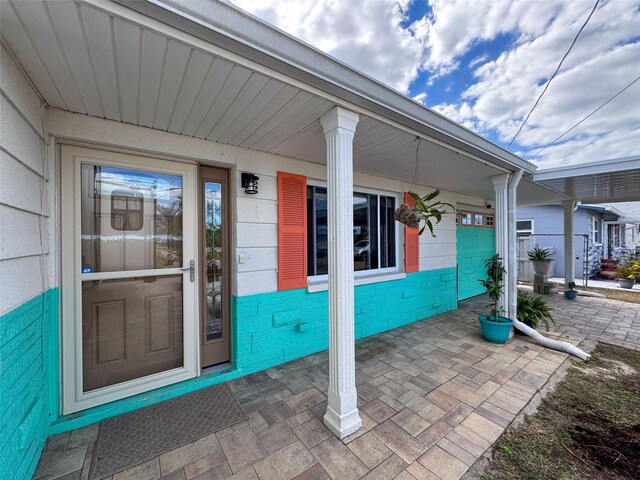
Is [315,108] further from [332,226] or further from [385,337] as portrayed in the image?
[385,337]

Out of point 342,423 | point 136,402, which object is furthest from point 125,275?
point 342,423

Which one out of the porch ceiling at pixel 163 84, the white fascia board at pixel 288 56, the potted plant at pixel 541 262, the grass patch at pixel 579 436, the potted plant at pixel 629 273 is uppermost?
the white fascia board at pixel 288 56

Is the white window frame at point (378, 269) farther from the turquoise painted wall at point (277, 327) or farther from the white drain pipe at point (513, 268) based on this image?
the white drain pipe at point (513, 268)

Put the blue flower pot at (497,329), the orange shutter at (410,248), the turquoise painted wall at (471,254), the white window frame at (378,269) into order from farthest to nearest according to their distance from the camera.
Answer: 1. the turquoise painted wall at (471,254)
2. the orange shutter at (410,248)
3. the blue flower pot at (497,329)
4. the white window frame at (378,269)

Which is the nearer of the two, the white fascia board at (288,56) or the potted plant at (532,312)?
the white fascia board at (288,56)

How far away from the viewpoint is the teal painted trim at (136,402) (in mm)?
1863

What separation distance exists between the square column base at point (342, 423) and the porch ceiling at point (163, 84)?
2.21 m

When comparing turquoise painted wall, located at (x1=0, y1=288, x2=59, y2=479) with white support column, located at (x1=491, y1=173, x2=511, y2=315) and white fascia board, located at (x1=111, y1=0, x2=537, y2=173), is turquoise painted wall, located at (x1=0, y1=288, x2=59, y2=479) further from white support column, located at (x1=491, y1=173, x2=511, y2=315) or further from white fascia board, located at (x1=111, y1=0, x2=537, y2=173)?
white support column, located at (x1=491, y1=173, x2=511, y2=315)

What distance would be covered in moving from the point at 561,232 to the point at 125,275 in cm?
1320

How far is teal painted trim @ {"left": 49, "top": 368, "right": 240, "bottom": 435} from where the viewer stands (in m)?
1.86

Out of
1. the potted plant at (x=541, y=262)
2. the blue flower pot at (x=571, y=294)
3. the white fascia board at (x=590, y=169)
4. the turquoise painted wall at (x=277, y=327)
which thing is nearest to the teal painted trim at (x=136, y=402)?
the turquoise painted wall at (x=277, y=327)

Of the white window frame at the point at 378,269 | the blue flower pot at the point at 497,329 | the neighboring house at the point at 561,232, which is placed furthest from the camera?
the neighboring house at the point at 561,232

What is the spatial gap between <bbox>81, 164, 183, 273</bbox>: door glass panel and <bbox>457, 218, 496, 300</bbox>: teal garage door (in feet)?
17.8

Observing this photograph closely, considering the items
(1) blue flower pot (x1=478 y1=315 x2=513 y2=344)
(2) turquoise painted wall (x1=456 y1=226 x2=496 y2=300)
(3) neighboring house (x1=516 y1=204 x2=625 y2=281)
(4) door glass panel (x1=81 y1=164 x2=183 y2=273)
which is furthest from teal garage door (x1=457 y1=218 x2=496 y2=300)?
(4) door glass panel (x1=81 y1=164 x2=183 y2=273)
